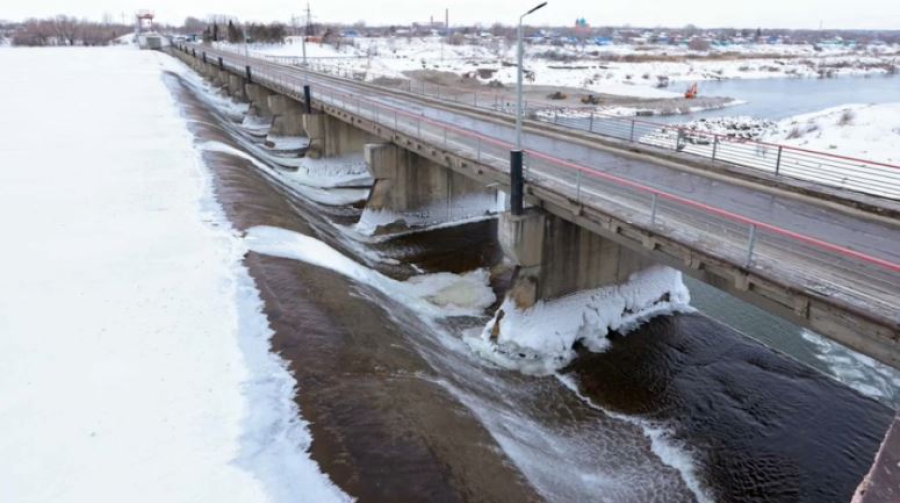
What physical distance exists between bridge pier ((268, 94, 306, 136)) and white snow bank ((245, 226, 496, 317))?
101 ft

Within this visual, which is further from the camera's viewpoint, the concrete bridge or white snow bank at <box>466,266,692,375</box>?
white snow bank at <box>466,266,692,375</box>

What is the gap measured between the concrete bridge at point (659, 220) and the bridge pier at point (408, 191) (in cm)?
7

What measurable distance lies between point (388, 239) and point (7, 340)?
16.9 meters

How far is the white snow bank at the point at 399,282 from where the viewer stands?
64.1ft

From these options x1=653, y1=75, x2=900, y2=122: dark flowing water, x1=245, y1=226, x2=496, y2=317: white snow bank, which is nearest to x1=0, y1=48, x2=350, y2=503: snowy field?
x1=245, y1=226, x2=496, y2=317: white snow bank

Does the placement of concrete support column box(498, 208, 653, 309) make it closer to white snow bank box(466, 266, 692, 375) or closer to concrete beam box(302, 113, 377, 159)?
white snow bank box(466, 266, 692, 375)

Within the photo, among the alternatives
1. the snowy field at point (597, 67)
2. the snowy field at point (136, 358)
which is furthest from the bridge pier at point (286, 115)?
the snowy field at point (597, 67)

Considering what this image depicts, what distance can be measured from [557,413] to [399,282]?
9364mm

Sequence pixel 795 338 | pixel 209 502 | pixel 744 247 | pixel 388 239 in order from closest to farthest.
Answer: pixel 209 502
pixel 744 247
pixel 795 338
pixel 388 239

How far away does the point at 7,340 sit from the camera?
12617 millimetres

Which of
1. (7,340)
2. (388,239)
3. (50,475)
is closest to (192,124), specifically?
(388,239)

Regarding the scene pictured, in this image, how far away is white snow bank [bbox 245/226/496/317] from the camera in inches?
770

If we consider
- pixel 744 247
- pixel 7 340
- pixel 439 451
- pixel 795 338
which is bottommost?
pixel 795 338

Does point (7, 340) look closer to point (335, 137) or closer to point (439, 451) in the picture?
point (439, 451)
